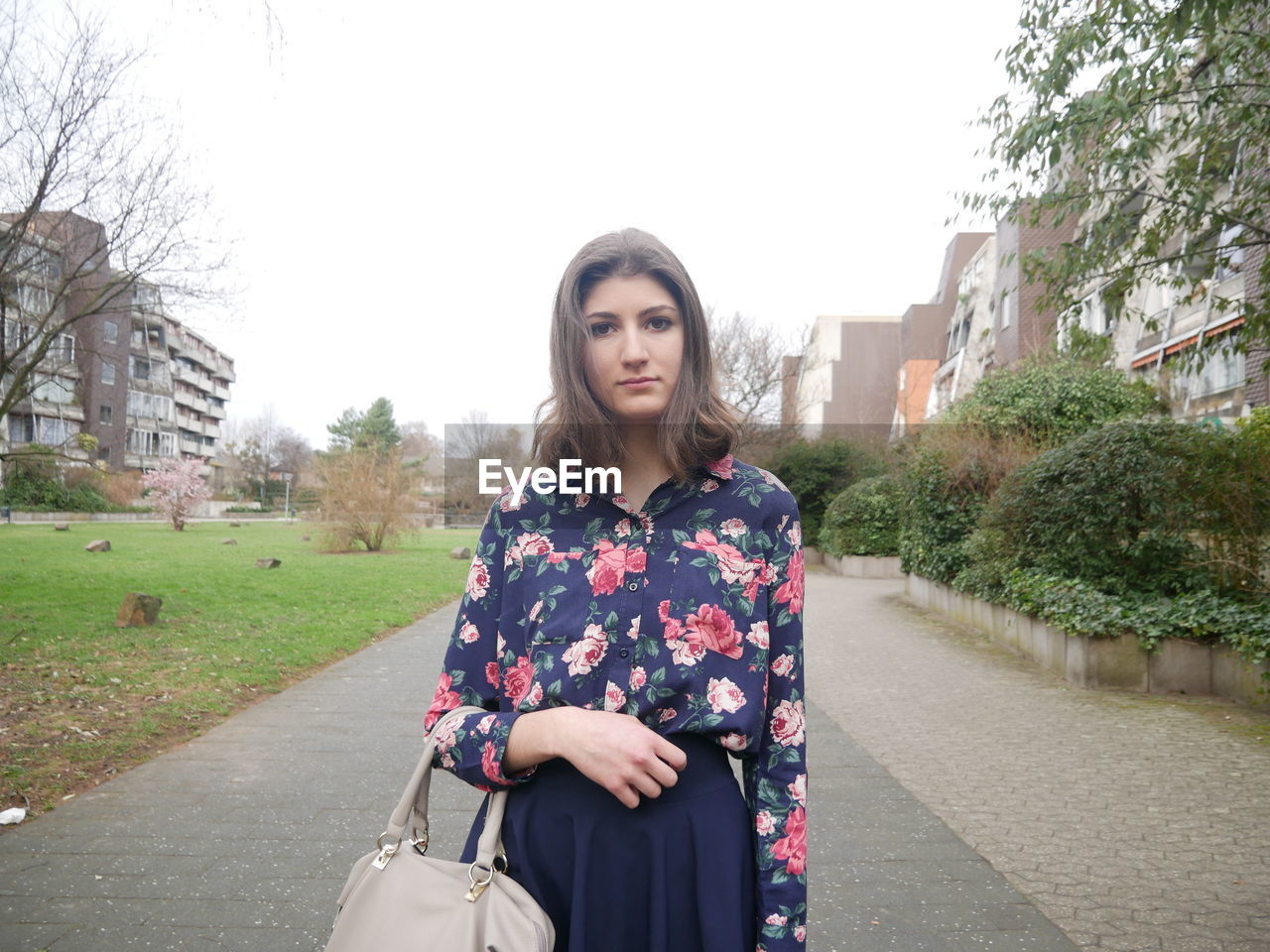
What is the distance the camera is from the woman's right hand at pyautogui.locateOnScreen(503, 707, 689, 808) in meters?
1.34

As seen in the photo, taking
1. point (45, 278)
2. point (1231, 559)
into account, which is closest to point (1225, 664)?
point (1231, 559)

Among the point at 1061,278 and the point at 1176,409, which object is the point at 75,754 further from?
the point at 1176,409

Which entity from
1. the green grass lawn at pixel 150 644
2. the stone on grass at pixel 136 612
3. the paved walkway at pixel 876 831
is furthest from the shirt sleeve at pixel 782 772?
the stone on grass at pixel 136 612

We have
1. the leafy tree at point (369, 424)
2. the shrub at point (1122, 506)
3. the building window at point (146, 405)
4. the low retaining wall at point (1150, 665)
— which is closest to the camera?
the low retaining wall at point (1150, 665)

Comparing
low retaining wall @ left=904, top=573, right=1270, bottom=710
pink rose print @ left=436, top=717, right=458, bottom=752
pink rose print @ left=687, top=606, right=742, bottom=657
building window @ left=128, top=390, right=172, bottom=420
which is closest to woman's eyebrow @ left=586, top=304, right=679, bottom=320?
pink rose print @ left=687, top=606, right=742, bottom=657

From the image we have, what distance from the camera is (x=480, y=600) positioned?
1623mm

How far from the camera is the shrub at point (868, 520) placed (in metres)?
22.2

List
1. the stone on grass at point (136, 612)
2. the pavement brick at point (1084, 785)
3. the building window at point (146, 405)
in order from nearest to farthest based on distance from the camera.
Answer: the pavement brick at point (1084, 785) < the stone on grass at point (136, 612) < the building window at point (146, 405)

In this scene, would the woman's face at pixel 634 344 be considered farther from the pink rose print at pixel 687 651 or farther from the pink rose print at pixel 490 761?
the pink rose print at pixel 490 761

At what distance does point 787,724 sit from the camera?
154 centimetres

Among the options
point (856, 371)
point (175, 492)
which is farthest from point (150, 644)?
point (856, 371)

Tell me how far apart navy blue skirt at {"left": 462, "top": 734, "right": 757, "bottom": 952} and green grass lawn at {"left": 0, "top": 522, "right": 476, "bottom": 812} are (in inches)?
172

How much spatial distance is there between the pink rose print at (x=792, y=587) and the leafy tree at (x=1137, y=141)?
473 cm

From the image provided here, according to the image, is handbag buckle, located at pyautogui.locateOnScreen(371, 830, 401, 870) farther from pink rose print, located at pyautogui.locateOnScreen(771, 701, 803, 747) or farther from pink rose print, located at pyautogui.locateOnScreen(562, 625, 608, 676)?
pink rose print, located at pyautogui.locateOnScreen(771, 701, 803, 747)
